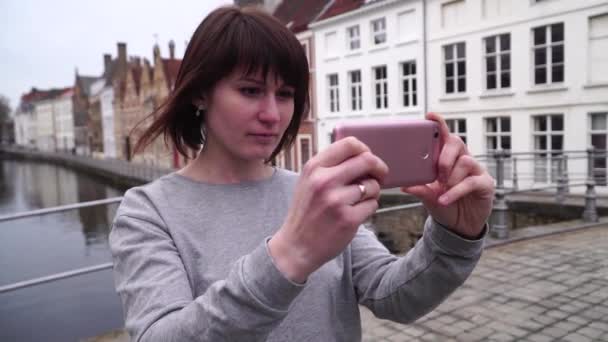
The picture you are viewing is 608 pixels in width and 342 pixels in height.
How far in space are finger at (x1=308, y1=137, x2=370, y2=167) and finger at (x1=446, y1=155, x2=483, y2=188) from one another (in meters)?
0.33

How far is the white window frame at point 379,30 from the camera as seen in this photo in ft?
64.9

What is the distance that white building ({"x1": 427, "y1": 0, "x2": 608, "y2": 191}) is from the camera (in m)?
13.3

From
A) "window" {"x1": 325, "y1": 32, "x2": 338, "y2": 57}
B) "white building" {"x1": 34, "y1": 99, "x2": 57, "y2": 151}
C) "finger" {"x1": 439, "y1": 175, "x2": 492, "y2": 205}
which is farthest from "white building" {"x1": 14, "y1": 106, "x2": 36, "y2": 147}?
"finger" {"x1": 439, "y1": 175, "x2": 492, "y2": 205}

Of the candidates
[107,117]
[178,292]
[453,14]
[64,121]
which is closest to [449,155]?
[178,292]

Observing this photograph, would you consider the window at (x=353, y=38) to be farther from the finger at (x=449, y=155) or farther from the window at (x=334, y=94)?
the finger at (x=449, y=155)

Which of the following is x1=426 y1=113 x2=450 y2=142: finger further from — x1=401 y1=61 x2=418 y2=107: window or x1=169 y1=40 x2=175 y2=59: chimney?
x1=169 y1=40 x2=175 y2=59: chimney

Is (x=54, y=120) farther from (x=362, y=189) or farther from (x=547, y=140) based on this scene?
(x=362, y=189)

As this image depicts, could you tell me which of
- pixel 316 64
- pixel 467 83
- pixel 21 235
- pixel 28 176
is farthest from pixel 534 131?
pixel 28 176

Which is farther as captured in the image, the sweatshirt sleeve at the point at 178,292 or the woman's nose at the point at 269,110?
the woman's nose at the point at 269,110

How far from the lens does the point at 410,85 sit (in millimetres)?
18922

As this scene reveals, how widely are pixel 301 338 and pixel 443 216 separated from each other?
0.46 metres

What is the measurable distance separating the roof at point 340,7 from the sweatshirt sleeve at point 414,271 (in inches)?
826

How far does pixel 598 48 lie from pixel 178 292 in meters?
15.5

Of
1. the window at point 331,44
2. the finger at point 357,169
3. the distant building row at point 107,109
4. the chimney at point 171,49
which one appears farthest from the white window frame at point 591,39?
the chimney at point 171,49
